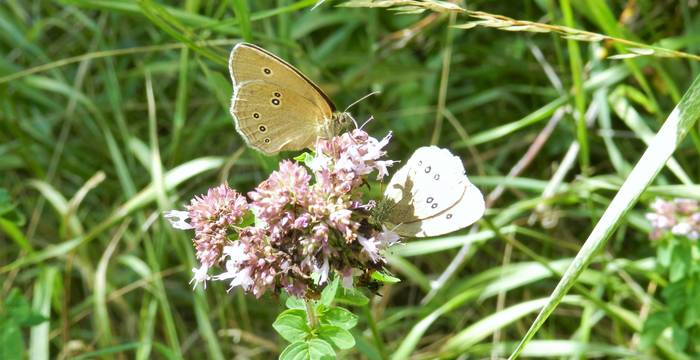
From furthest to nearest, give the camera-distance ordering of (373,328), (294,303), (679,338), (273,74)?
(679,338) → (373,328) → (273,74) → (294,303)

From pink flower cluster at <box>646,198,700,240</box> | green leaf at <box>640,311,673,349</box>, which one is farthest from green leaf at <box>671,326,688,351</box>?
pink flower cluster at <box>646,198,700,240</box>

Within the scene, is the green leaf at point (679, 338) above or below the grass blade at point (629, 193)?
below

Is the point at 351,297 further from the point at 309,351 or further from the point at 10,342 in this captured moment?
the point at 10,342

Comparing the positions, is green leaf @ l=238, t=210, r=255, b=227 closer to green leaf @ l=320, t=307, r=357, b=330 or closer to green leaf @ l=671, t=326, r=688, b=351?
green leaf @ l=320, t=307, r=357, b=330

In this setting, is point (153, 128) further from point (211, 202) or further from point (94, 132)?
point (211, 202)

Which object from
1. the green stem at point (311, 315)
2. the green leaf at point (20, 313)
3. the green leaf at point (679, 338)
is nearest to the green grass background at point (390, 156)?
the green leaf at point (679, 338)

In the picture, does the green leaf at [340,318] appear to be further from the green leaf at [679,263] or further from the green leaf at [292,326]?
the green leaf at [679,263]

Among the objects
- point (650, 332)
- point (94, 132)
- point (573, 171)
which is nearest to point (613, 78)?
point (573, 171)

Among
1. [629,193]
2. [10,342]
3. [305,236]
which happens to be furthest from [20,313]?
[629,193]
